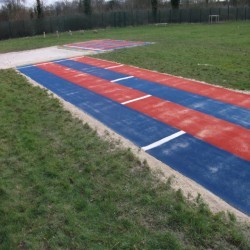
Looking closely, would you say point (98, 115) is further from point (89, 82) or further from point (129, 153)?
point (89, 82)

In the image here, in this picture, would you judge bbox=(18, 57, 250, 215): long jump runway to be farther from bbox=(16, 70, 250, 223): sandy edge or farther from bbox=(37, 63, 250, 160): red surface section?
bbox=(16, 70, 250, 223): sandy edge

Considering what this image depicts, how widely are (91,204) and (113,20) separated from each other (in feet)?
118

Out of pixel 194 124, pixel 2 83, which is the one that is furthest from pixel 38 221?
pixel 2 83

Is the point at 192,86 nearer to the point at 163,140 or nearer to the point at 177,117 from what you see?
the point at 177,117

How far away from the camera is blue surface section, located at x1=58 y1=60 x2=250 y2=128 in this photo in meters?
7.61

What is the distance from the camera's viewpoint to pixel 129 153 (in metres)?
6.01

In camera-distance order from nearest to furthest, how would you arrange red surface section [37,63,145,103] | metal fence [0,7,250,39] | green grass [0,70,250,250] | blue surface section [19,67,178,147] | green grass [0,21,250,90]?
green grass [0,70,250,250], blue surface section [19,67,178,147], red surface section [37,63,145,103], green grass [0,21,250,90], metal fence [0,7,250,39]

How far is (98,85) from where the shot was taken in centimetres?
1112

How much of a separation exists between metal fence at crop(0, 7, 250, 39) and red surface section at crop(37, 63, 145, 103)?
21781 mm

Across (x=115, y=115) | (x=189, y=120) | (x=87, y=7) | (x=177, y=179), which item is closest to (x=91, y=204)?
(x=177, y=179)

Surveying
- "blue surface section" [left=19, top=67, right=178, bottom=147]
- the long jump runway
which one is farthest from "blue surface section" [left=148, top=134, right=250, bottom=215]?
"blue surface section" [left=19, top=67, right=178, bottom=147]

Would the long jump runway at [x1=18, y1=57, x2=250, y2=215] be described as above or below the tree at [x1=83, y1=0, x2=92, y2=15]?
below

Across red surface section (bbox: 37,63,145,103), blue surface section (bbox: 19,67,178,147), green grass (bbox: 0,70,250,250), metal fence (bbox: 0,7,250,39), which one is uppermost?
metal fence (bbox: 0,7,250,39)

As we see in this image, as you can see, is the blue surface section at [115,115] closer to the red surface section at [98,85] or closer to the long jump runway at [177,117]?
the long jump runway at [177,117]
